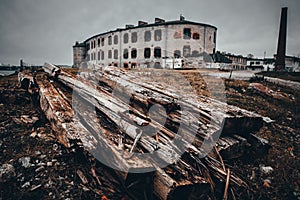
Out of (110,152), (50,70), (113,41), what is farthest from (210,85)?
(113,41)

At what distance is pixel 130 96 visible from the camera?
5.00 meters

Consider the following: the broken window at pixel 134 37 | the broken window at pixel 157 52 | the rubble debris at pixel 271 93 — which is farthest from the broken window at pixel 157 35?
the rubble debris at pixel 271 93

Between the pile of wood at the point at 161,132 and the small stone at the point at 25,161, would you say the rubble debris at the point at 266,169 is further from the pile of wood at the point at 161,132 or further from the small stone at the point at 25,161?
the small stone at the point at 25,161

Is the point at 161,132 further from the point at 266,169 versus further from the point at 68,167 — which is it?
the point at 266,169

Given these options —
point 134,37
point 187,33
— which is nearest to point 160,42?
point 187,33

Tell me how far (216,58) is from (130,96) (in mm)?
26506

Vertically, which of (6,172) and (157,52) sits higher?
(157,52)

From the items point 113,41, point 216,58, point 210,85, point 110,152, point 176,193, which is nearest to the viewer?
point 176,193

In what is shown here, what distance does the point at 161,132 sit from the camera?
12.9 ft

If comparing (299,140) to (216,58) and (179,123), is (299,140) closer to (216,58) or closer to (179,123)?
(179,123)

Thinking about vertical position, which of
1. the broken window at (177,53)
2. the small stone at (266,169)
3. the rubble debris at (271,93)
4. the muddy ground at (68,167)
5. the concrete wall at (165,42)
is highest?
the concrete wall at (165,42)

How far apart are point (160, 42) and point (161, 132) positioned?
26.6m

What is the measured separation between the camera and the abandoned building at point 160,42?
2823 centimetres

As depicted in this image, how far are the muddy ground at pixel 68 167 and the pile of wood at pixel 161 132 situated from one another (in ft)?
1.05
